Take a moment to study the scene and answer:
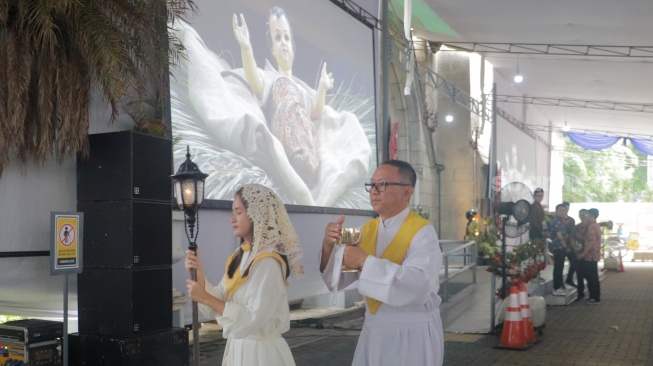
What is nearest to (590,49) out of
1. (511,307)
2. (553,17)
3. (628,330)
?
(553,17)

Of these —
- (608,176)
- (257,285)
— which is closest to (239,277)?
(257,285)

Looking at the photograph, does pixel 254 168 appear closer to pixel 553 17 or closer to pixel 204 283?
pixel 204 283

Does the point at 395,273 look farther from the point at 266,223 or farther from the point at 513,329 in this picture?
the point at 513,329

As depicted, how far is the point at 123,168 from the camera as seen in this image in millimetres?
6195

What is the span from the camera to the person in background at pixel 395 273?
3.38 metres

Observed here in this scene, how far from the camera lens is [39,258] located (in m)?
6.37

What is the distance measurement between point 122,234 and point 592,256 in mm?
9793

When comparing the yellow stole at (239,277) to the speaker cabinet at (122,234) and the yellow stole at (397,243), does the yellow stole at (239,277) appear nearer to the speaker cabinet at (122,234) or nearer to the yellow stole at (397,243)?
the yellow stole at (397,243)

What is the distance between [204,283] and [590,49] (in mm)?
16286

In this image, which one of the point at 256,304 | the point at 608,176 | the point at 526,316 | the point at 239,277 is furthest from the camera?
the point at 608,176

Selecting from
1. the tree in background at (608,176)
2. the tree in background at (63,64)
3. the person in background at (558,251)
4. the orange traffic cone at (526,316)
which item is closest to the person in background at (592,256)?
the person in background at (558,251)

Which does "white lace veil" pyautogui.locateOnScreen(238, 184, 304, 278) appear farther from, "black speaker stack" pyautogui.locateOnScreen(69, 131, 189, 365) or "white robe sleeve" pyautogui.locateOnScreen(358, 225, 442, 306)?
"black speaker stack" pyautogui.locateOnScreen(69, 131, 189, 365)

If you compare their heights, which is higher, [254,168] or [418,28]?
[418,28]

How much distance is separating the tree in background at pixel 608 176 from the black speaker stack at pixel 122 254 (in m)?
43.6
